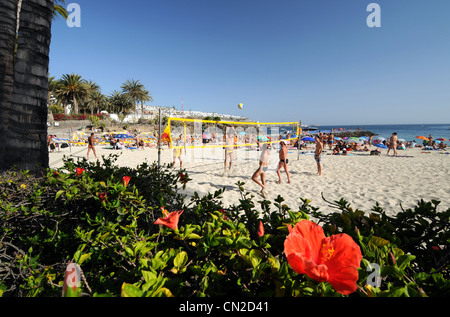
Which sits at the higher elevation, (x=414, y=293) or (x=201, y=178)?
(x=414, y=293)

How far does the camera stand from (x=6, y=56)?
365cm

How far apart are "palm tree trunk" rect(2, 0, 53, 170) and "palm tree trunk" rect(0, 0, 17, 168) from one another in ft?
3.69

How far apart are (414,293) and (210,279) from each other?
73 cm

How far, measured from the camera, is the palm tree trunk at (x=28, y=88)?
2773mm

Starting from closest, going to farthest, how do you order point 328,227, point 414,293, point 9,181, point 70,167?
point 414,293 → point 328,227 → point 9,181 → point 70,167

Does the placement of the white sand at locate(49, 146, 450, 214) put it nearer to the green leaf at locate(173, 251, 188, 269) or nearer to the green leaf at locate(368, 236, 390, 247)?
the green leaf at locate(368, 236, 390, 247)

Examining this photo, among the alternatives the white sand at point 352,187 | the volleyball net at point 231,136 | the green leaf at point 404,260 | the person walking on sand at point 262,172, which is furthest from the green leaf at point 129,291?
the person walking on sand at point 262,172

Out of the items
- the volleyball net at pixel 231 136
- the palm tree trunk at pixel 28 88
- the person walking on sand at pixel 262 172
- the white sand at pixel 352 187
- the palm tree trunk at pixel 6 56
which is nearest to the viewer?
the palm tree trunk at pixel 28 88

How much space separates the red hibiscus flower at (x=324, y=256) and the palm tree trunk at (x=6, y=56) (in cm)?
506

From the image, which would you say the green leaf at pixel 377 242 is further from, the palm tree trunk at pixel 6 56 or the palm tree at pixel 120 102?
the palm tree at pixel 120 102

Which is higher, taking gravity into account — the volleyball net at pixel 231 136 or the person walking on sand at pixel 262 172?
the volleyball net at pixel 231 136
